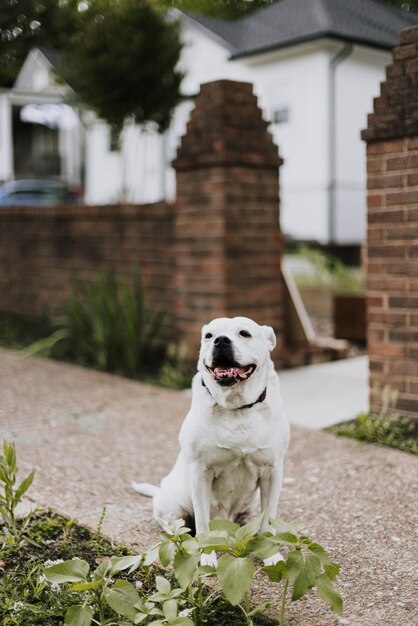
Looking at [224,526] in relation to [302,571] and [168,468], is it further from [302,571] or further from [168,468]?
[168,468]

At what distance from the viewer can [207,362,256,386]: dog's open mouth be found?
2.90m

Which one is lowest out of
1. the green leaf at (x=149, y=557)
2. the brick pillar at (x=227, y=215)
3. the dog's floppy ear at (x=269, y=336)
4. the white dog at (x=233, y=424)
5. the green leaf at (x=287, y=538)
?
the green leaf at (x=149, y=557)

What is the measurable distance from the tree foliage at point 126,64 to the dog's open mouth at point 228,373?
39.5 feet

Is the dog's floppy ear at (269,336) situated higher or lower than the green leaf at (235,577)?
higher

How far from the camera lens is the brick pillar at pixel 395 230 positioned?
495 cm

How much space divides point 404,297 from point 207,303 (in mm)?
2189

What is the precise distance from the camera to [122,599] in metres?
2.51

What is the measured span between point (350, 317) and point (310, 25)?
12464 millimetres

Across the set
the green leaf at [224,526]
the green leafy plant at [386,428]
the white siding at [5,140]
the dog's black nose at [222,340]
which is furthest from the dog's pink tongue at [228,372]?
the white siding at [5,140]

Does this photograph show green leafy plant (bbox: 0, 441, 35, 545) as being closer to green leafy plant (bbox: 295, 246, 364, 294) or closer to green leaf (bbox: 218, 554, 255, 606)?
green leaf (bbox: 218, 554, 255, 606)

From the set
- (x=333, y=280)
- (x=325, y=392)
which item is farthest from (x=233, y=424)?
(x=333, y=280)

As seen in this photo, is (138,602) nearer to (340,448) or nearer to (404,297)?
(340,448)

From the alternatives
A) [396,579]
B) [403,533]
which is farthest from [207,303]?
[396,579]

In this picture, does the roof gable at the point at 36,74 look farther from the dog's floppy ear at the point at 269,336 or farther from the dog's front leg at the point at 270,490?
the dog's front leg at the point at 270,490
